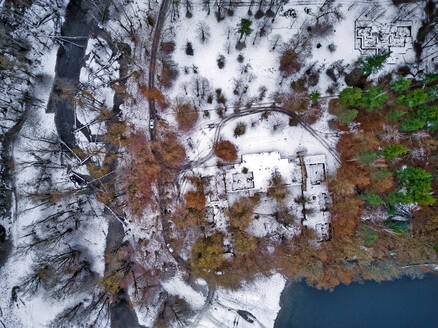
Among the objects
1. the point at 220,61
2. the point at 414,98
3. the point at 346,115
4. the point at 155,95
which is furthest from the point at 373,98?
the point at 155,95

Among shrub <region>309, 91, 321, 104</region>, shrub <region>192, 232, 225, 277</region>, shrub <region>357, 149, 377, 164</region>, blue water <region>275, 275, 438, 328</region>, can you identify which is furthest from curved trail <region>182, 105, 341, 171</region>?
blue water <region>275, 275, 438, 328</region>

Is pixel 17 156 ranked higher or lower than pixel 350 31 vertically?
lower

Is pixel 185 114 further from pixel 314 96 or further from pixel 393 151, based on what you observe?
pixel 393 151

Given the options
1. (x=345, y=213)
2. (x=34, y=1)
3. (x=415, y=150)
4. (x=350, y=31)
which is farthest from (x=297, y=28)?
(x=34, y=1)

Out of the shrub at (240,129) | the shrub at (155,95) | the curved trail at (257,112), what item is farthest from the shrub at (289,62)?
the shrub at (155,95)

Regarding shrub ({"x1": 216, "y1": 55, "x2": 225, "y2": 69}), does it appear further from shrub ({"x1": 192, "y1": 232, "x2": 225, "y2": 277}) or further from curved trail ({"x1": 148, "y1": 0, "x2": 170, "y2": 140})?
shrub ({"x1": 192, "y1": 232, "x2": 225, "y2": 277})

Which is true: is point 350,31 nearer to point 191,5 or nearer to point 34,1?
point 191,5

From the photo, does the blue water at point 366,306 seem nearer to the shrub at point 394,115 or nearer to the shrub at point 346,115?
the shrub at point 394,115
